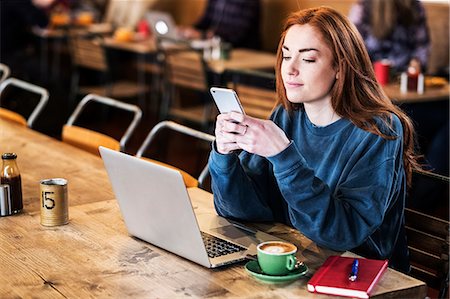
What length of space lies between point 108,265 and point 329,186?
577 millimetres

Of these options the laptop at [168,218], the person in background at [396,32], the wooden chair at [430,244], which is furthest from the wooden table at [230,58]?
the laptop at [168,218]

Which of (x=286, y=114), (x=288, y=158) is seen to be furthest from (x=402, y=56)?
(x=288, y=158)

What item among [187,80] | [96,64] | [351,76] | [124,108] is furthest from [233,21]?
[351,76]

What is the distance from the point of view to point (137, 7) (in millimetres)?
7852

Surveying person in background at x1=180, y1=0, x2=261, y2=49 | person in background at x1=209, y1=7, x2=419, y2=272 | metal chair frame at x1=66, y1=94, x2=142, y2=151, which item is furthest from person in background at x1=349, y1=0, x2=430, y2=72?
person in background at x1=209, y1=7, x2=419, y2=272

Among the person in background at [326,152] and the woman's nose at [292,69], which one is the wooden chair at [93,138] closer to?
the person in background at [326,152]

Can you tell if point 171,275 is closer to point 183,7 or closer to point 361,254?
point 361,254

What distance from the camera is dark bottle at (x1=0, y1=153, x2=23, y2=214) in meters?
2.25

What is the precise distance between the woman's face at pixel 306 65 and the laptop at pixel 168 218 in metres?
0.37

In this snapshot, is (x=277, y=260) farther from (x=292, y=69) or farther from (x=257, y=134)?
(x=292, y=69)

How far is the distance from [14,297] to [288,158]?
25.1 inches

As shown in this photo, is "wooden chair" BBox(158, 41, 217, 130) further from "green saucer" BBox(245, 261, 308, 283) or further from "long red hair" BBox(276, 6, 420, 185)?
"green saucer" BBox(245, 261, 308, 283)

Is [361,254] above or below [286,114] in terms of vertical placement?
below

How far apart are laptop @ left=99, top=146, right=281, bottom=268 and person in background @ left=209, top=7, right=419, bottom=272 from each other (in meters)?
0.13
